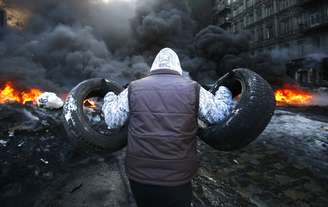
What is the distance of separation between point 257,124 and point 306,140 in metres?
5.63

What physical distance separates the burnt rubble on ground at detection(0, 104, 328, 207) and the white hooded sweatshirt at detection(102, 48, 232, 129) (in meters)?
0.46

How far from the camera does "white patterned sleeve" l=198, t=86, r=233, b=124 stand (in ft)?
7.12

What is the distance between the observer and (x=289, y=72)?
1106 inches

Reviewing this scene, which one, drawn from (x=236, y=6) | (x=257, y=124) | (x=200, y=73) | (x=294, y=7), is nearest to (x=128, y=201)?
(x=257, y=124)

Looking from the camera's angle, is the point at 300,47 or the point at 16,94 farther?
the point at 300,47

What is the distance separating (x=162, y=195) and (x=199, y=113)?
763 mm

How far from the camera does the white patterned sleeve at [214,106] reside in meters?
2.17

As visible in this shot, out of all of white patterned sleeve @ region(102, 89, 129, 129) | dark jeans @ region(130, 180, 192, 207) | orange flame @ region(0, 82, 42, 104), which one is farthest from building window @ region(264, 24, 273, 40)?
dark jeans @ region(130, 180, 192, 207)

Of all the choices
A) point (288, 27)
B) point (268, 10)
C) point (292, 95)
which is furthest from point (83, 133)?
point (268, 10)

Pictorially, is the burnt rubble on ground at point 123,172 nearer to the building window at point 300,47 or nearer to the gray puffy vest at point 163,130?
the gray puffy vest at point 163,130

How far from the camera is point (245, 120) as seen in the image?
7.88 feet

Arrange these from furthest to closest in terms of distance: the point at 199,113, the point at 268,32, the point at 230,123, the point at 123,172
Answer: the point at 268,32 < the point at 123,172 < the point at 230,123 < the point at 199,113

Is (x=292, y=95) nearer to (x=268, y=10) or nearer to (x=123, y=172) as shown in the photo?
(x=268, y=10)

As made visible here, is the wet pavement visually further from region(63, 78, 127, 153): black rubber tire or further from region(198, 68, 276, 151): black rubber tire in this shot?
region(63, 78, 127, 153): black rubber tire
